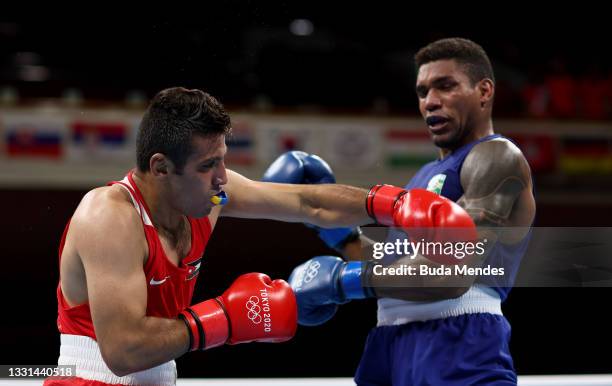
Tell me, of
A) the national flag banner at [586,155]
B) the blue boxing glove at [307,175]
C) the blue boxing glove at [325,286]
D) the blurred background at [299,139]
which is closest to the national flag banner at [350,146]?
the blurred background at [299,139]

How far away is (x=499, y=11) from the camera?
7188 millimetres

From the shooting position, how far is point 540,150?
627 cm

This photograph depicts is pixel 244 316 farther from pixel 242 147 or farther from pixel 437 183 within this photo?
pixel 242 147

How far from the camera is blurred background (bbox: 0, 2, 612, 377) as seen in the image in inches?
219

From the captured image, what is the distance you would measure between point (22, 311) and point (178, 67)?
11.2ft

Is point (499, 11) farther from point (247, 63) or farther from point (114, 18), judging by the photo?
point (114, 18)

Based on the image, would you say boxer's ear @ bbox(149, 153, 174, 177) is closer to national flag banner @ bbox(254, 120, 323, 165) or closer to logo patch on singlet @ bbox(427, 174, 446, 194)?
logo patch on singlet @ bbox(427, 174, 446, 194)

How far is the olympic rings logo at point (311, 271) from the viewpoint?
259 cm

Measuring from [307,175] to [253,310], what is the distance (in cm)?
96

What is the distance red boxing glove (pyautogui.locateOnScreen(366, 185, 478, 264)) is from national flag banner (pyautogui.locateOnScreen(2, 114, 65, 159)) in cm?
402

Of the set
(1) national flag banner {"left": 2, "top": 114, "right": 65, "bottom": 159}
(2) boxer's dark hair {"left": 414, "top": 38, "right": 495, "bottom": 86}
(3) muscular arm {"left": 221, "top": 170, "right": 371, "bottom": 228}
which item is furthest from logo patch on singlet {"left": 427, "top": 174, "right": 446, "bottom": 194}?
(1) national flag banner {"left": 2, "top": 114, "right": 65, "bottom": 159}

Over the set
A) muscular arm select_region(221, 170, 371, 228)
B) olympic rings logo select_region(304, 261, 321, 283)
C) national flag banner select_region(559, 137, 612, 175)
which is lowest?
national flag banner select_region(559, 137, 612, 175)

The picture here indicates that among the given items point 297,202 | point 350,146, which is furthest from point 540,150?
point 297,202

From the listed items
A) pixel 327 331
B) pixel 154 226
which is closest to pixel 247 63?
pixel 327 331
